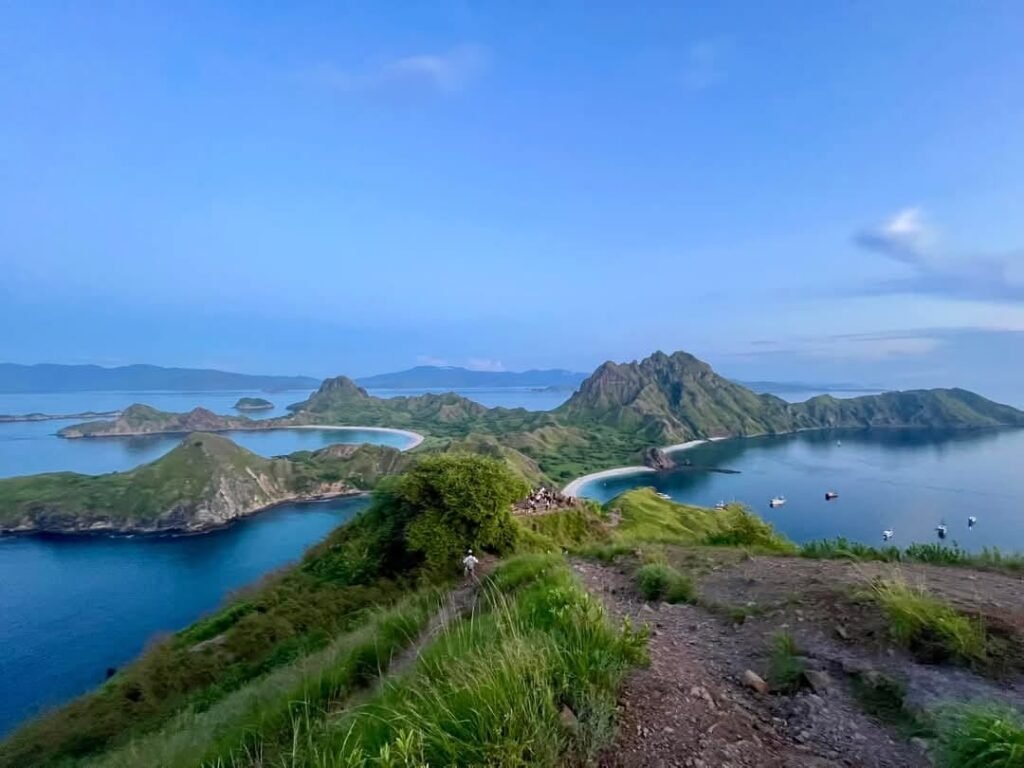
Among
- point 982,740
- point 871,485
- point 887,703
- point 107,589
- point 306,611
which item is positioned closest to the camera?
point 982,740

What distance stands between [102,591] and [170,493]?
→ 1190 inches

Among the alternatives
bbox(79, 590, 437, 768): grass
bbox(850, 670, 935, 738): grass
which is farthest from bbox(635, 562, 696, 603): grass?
bbox(79, 590, 437, 768): grass

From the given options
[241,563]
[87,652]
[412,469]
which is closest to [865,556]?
[412,469]

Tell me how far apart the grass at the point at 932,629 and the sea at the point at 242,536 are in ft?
106

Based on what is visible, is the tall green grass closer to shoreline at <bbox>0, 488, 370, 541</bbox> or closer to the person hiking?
the person hiking

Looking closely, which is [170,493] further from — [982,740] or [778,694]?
[982,740]

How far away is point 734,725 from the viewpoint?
395 cm

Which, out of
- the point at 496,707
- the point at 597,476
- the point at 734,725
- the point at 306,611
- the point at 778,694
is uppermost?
the point at 496,707

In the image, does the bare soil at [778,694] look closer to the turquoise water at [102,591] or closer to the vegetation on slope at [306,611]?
the vegetation on slope at [306,611]

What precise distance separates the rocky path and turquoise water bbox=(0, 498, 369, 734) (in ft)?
151

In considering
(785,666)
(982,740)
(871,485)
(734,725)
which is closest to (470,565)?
(785,666)

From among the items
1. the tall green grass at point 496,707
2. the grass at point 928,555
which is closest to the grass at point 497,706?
the tall green grass at point 496,707

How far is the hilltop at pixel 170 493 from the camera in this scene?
88.4 meters

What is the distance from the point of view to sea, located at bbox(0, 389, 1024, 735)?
50062 millimetres
